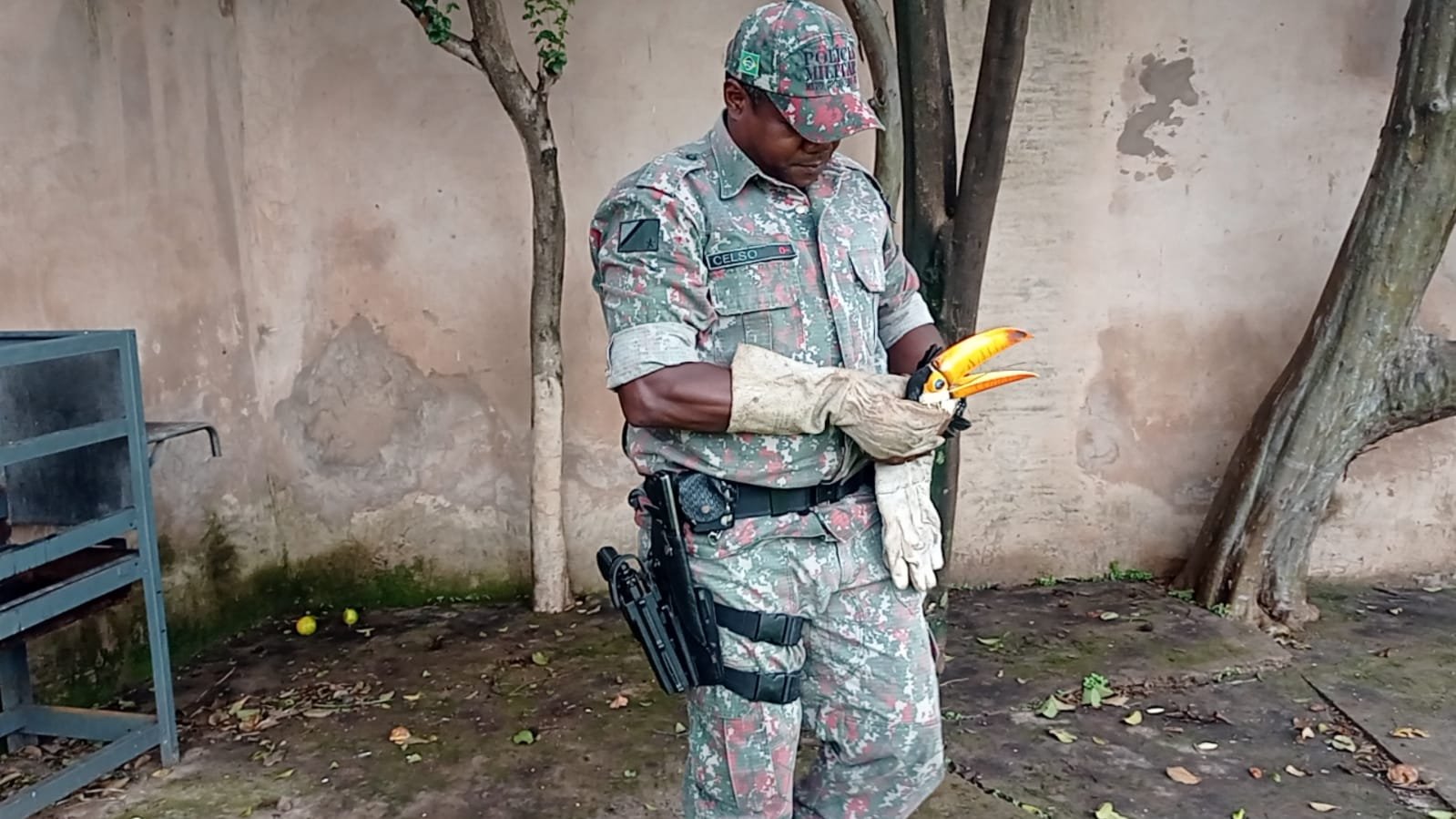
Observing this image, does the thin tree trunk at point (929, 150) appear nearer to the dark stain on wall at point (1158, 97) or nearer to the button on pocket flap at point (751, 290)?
the dark stain on wall at point (1158, 97)

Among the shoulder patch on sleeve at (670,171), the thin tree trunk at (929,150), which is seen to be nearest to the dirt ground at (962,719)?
the thin tree trunk at (929,150)

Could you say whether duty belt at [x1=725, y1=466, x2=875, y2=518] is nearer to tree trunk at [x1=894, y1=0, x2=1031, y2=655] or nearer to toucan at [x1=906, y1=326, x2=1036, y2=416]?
toucan at [x1=906, y1=326, x2=1036, y2=416]

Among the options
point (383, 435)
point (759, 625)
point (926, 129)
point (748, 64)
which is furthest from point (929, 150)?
point (383, 435)

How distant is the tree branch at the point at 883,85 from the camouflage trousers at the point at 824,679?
1459mm

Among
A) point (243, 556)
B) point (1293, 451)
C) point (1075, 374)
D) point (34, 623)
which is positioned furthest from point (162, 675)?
point (1293, 451)

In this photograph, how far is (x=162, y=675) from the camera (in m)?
3.34

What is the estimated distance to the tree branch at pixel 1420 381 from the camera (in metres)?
4.17

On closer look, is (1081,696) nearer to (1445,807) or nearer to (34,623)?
(1445,807)

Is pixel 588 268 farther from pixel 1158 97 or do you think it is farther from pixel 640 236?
pixel 640 236

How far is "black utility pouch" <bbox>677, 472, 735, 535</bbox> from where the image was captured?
2182 millimetres

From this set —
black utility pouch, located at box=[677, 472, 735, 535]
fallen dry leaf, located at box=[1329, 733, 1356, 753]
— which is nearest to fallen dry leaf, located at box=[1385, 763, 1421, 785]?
fallen dry leaf, located at box=[1329, 733, 1356, 753]

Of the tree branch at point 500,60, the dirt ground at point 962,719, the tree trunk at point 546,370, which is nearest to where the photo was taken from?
the dirt ground at point 962,719

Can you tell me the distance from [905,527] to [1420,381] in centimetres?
291

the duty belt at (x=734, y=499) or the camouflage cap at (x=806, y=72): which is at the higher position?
the camouflage cap at (x=806, y=72)
